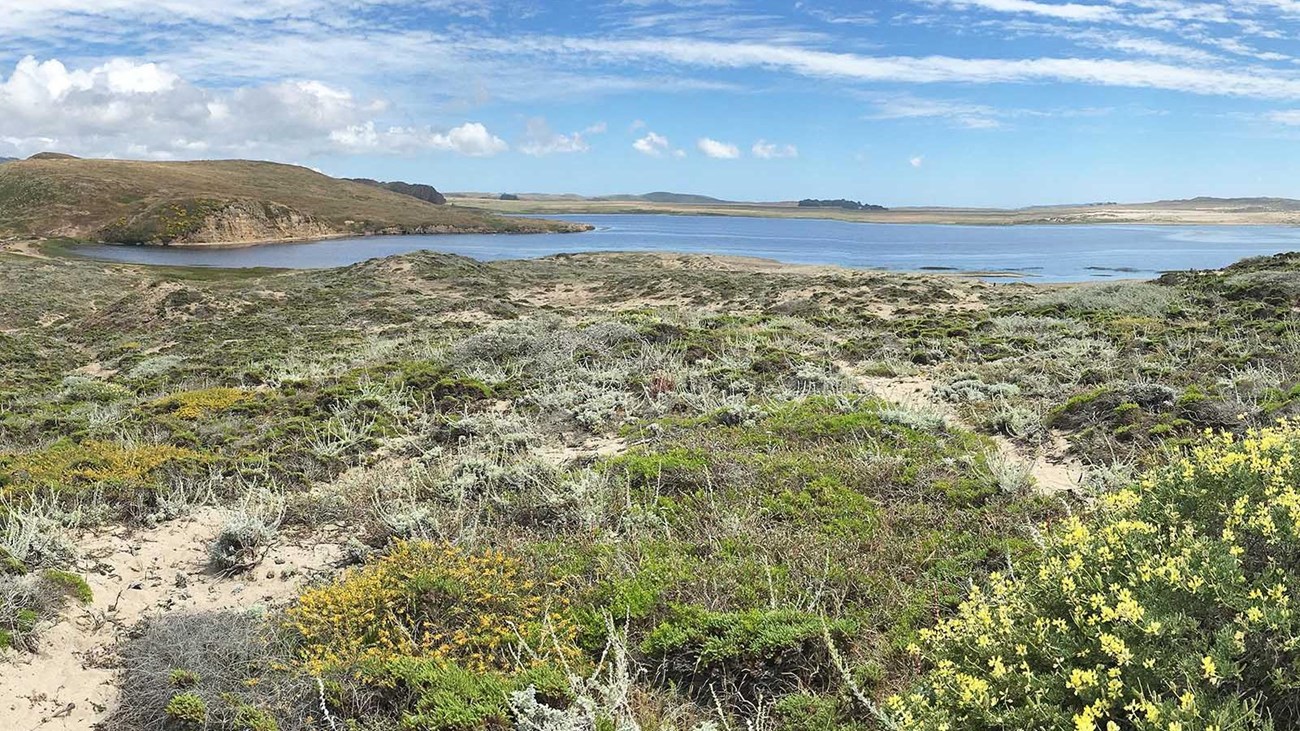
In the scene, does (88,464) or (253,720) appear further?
(88,464)

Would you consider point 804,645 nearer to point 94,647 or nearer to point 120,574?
point 94,647

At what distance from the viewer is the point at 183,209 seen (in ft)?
263

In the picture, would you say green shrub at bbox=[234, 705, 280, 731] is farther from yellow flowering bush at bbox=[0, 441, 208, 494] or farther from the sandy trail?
the sandy trail

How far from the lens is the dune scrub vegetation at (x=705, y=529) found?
2.86m

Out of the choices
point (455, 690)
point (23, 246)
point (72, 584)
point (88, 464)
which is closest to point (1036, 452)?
point (455, 690)

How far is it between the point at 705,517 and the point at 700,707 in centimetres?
219

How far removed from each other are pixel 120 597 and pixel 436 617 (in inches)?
99.0

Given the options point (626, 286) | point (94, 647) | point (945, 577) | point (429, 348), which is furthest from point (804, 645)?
point (626, 286)

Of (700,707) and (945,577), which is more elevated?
(945,577)

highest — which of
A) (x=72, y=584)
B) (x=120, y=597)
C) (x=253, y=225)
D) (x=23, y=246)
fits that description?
(x=253, y=225)

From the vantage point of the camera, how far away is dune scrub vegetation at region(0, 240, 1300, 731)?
113 inches

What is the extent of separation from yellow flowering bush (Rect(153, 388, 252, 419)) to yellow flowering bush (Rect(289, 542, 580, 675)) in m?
7.27

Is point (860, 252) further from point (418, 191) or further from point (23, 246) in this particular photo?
point (418, 191)

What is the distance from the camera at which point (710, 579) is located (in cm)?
483
